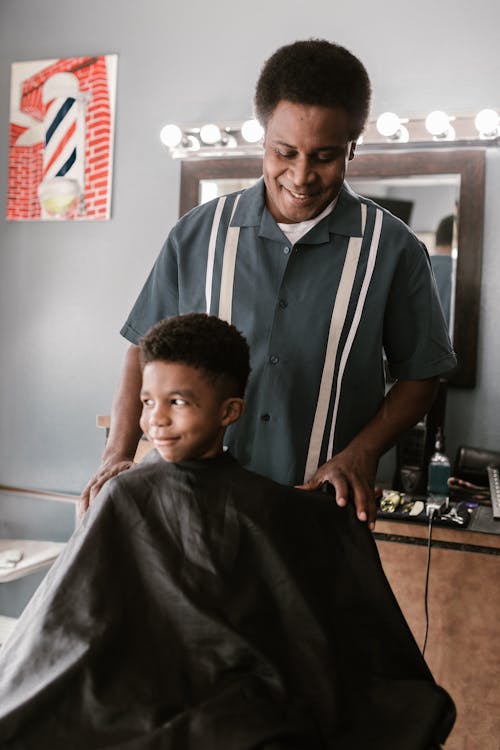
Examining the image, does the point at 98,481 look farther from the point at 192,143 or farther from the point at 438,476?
the point at 192,143

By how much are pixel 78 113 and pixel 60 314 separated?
81 centimetres

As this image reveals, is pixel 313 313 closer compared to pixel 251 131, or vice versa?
pixel 313 313

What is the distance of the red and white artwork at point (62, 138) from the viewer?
3150mm

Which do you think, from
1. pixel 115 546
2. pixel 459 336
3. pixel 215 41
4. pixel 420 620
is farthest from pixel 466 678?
pixel 215 41

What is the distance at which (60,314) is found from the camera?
128 inches

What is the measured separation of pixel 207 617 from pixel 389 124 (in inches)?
81.4

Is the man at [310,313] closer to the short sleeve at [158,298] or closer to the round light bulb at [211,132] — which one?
the short sleeve at [158,298]

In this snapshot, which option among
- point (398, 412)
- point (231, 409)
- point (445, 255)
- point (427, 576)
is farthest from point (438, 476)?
point (231, 409)

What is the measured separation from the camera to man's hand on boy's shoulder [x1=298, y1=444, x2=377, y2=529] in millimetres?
1260

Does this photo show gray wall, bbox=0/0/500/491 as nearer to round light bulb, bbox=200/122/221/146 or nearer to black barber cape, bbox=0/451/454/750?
round light bulb, bbox=200/122/221/146

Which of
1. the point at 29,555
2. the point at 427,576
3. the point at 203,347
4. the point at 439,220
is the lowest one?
the point at 29,555

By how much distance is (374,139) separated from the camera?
276 centimetres

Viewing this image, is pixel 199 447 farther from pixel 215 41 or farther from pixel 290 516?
pixel 215 41

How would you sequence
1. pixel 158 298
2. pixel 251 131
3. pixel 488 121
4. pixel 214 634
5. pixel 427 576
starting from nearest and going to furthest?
pixel 214 634 < pixel 158 298 < pixel 427 576 < pixel 488 121 < pixel 251 131
